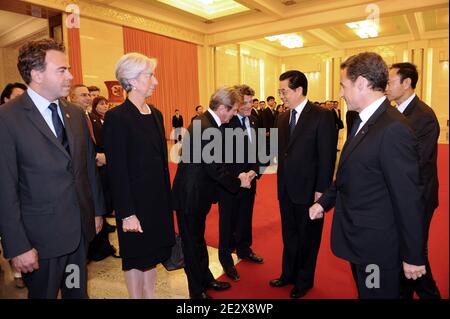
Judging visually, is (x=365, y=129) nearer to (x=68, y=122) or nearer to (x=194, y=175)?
(x=194, y=175)

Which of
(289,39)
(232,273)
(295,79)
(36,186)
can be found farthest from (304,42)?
(36,186)

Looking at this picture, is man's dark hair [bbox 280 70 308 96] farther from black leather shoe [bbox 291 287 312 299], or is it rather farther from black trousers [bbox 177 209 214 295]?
black leather shoe [bbox 291 287 312 299]

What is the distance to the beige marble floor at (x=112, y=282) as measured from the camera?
2.55 metres

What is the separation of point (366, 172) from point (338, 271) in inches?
67.0

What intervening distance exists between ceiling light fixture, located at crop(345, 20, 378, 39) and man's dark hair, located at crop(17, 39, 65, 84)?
13257mm

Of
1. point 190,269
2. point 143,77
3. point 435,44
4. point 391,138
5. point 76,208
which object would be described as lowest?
point 190,269

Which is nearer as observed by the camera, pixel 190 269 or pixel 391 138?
pixel 391 138

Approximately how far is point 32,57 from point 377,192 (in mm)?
1773

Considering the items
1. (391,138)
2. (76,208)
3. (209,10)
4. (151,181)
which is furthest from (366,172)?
(209,10)

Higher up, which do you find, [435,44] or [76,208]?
[435,44]

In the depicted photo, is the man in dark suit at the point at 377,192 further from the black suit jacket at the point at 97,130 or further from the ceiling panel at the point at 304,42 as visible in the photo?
the ceiling panel at the point at 304,42

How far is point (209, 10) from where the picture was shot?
37.1 feet

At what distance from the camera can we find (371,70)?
1.59 m
